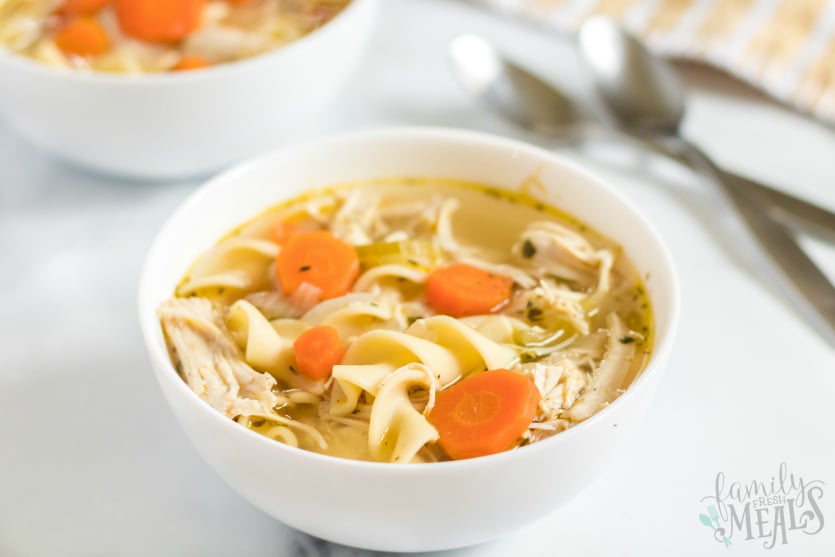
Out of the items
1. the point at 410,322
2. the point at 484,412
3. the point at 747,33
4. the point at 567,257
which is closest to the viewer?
the point at 484,412

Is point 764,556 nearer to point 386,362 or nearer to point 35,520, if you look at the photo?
point 386,362

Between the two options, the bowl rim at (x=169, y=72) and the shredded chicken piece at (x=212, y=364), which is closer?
the shredded chicken piece at (x=212, y=364)

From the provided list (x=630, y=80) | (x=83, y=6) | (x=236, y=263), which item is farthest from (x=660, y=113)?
(x=83, y=6)

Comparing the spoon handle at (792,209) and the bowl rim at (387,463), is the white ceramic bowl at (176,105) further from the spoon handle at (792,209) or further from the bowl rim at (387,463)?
the spoon handle at (792,209)

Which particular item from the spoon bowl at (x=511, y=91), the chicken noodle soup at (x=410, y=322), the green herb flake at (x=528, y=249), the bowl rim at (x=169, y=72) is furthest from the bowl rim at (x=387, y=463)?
the spoon bowl at (x=511, y=91)

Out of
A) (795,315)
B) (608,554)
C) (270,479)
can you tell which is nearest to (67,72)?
(270,479)

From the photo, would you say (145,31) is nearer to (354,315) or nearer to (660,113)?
(354,315)

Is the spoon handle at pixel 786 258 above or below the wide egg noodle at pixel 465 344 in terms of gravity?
above
